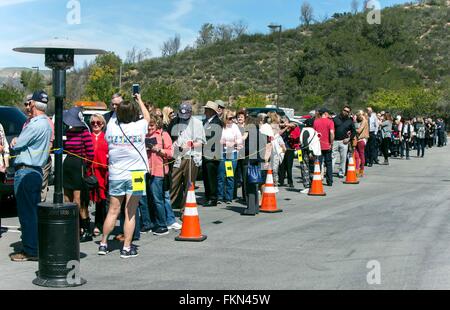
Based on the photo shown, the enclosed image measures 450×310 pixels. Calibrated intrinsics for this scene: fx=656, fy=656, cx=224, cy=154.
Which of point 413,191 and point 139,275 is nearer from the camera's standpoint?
point 139,275

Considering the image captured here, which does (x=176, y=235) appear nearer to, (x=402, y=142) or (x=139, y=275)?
(x=139, y=275)

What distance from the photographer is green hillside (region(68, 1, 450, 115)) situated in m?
63.3

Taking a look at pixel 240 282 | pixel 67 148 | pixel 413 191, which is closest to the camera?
pixel 240 282

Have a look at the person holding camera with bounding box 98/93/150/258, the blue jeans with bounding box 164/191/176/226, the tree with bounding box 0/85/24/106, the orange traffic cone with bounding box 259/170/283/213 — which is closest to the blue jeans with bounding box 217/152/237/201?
the orange traffic cone with bounding box 259/170/283/213

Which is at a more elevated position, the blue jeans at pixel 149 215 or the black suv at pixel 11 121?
the black suv at pixel 11 121

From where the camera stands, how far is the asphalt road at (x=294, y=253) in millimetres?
6922

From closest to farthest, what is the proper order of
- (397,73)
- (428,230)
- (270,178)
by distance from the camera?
1. (428,230)
2. (270,178)
3. (397,73)

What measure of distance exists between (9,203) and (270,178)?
206 inches

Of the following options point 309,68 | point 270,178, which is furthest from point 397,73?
point 270,178

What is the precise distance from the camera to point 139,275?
723 cm

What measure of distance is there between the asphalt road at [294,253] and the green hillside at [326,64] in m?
40.6

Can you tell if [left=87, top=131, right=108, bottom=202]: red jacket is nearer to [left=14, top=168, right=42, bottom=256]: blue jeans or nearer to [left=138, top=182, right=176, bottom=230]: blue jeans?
[left=138, top=182, right=176, bottom=230]: blue jeans

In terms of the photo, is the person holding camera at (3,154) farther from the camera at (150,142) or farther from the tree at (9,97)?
the tree at (9,97)

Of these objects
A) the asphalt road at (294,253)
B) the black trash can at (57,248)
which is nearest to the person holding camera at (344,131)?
the asphalt road at (294,253)
